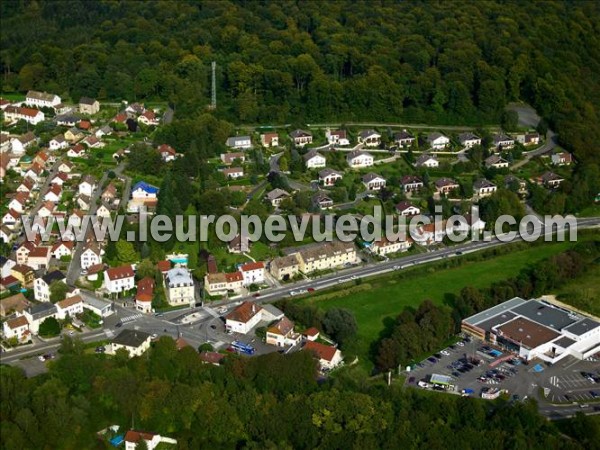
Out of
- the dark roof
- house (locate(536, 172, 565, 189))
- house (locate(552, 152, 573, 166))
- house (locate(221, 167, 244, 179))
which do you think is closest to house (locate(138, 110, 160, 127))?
house (locate(221, 167, 244, 179))

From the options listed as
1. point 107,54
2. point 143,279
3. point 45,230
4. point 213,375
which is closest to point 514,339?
point 213,375

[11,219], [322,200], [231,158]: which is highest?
[231,158]

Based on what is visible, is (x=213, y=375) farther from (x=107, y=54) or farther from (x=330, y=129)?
(x=107, y=54)

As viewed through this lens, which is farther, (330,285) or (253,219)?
(253,219)

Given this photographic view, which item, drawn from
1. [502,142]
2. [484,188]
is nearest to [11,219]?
[484,188]

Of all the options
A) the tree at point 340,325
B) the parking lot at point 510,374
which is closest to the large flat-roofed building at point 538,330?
the parking lot at point 510,374

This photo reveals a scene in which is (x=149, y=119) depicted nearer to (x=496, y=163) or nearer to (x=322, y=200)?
(x=322, y=200)

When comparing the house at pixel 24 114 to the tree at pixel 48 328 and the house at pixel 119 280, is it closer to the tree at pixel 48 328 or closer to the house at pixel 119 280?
the house at pixel 119 280
